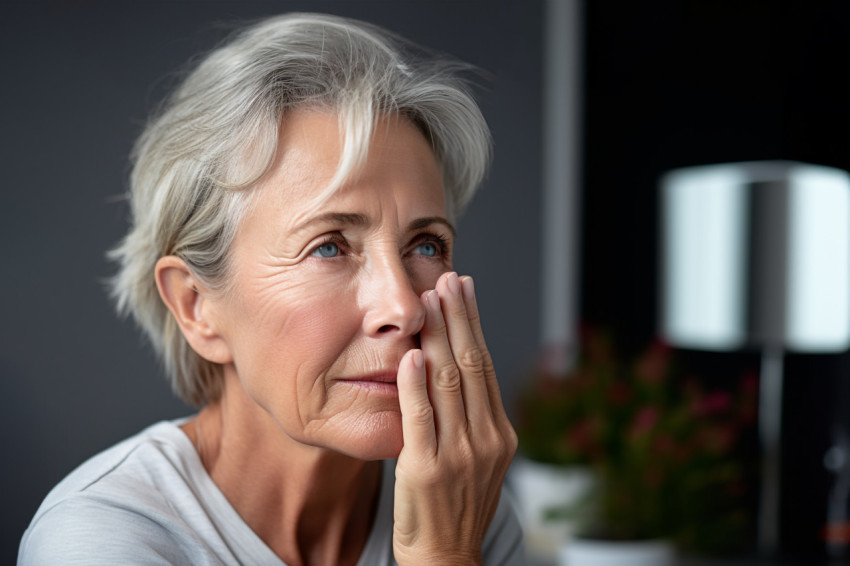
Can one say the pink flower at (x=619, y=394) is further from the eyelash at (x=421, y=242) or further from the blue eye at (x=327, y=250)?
the blue eye at (x=327, y=250)

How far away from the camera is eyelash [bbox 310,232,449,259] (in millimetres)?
986

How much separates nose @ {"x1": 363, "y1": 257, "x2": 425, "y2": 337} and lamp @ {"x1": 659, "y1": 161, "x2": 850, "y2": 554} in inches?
76.5

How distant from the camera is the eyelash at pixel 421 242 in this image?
99 cm

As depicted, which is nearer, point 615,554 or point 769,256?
point 615,554

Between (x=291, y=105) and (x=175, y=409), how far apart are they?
90 cm

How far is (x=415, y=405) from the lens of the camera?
0.96 meters

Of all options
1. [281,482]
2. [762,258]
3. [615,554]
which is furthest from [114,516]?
[762,258]

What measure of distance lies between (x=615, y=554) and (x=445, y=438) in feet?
3.42

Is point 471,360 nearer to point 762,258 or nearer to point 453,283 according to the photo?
point 453,283

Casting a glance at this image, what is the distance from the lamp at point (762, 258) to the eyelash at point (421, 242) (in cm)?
182

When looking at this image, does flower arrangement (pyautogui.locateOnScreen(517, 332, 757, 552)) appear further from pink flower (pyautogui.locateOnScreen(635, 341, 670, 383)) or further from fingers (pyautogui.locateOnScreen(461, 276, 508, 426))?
fingers (pyautogui.locateOnScreen(461, 276, 508, 426))

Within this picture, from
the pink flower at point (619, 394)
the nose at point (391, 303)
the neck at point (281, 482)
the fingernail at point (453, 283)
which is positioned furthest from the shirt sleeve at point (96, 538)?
the pink flower at point (619, 394)

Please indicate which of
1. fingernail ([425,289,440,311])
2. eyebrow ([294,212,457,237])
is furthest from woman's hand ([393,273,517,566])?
eyebrow ([294,212,457,237])

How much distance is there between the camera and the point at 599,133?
319 cm
